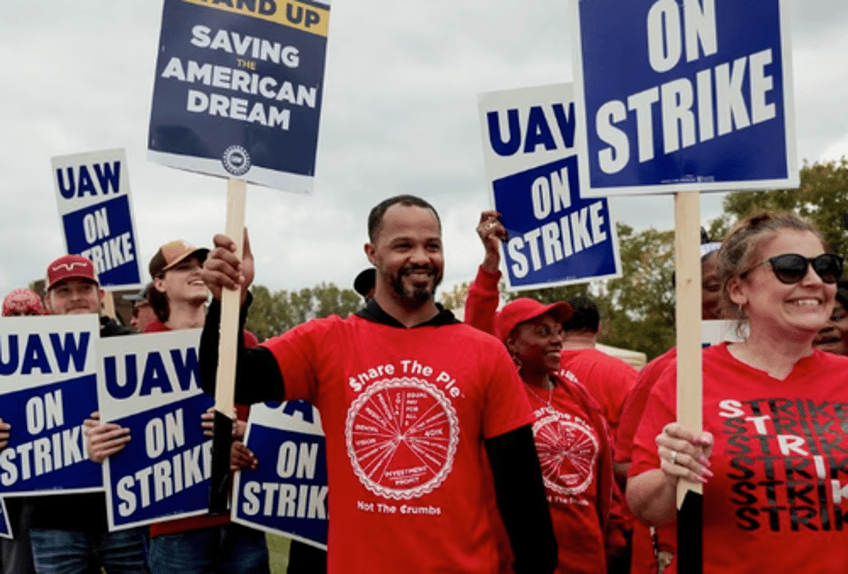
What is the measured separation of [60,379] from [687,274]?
3.22 m

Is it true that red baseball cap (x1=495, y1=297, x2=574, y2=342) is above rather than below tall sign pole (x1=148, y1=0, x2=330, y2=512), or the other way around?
below

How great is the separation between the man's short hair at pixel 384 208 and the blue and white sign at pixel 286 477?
1120 mm

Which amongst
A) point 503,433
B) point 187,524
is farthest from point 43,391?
point 503,433

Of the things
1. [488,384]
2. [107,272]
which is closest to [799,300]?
[488,384]

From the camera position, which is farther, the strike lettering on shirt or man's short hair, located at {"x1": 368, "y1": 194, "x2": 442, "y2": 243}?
man's short hair, located at {"x1": 368, "y1": 194, "x2": 442, "y2": 243}

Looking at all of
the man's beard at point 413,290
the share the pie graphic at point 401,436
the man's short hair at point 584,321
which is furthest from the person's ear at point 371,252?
the man's short hair at point 584,321

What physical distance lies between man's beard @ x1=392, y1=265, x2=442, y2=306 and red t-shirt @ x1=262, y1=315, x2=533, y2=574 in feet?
0.34

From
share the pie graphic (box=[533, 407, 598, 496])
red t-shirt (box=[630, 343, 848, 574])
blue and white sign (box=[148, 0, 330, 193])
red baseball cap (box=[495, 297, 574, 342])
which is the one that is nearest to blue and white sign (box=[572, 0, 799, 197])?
red t-shirt (box=[630, 343, 848, 574])

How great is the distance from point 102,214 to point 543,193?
3.36m

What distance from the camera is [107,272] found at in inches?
251

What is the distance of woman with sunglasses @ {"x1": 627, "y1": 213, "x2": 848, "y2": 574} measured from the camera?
2510mm

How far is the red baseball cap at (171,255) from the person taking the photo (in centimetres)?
460

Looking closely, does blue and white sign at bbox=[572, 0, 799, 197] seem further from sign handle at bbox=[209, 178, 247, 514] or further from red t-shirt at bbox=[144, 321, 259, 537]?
red t-shirt at bbox=[144, 321, 259, 537]

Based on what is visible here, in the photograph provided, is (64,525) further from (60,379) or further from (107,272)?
(107,272)
